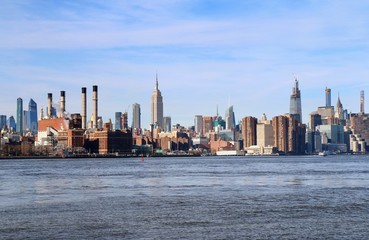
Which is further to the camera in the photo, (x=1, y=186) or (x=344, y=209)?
(x=1, y=186)

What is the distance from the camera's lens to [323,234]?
39.2 metres

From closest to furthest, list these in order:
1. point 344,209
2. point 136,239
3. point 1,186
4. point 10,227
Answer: point 136,239, point 10,227, point 344,209, point 1,186

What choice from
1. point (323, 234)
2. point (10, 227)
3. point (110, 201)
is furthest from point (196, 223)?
point (110, 201)

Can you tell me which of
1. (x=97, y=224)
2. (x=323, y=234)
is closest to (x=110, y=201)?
(x=97, y=224)

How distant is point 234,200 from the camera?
5812cm

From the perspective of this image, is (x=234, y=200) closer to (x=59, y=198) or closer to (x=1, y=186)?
(x=59, y=198)

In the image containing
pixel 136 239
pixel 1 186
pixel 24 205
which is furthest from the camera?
pixel 1 186

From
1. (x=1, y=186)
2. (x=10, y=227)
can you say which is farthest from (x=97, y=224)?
(x=1, y=186)

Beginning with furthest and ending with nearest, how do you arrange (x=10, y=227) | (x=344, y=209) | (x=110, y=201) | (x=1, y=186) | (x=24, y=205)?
(x=1, y=186) < (x=110, y=201) < (x=24, y=205) < (x=344, y=209) < (x=10, y=227)

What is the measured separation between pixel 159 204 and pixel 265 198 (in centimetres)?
1040

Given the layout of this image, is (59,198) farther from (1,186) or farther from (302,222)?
(302,222)

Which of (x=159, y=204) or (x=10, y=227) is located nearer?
(x=10, y=227)

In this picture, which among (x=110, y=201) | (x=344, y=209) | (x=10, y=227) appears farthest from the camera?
(x=110, y=201)

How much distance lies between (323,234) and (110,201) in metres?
23.8
